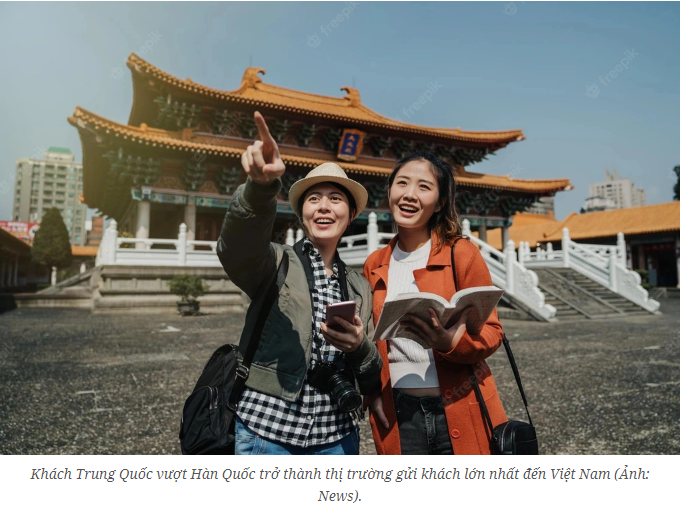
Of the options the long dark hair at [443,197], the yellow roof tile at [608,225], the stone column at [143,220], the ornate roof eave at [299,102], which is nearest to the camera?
the long dark hair at [443,197]

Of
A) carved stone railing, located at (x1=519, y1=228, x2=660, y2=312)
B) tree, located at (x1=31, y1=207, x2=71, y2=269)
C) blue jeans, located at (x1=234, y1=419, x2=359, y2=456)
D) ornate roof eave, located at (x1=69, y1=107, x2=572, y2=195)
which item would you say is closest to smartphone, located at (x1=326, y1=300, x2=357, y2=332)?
blue jeans, located at (x1=234, y1=419, x2=359, y2=456)

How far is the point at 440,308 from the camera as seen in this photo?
4.23 feet

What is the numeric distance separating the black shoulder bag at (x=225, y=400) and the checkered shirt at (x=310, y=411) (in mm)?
58

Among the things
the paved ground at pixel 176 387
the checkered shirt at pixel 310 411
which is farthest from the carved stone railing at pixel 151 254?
the checkered shirt at pixel 310 411

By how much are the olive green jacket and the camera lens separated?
59 mm

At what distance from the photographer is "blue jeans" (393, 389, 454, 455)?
151 cm

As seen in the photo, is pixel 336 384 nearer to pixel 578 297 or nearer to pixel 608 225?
pixel 578 297

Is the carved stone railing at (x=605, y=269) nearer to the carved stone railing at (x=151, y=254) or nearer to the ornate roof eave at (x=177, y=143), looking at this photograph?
the ornate roof eave at (x=177, y=143)

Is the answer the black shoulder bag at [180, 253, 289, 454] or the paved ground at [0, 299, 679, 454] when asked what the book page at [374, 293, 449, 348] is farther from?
the paved ground at [0, 299, 679, 454]

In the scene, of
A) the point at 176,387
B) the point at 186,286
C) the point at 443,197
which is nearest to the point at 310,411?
the point at 443,197

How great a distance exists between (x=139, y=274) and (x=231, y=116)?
19.5ft

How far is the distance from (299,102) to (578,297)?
12.0m

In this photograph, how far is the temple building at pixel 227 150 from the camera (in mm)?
13164
